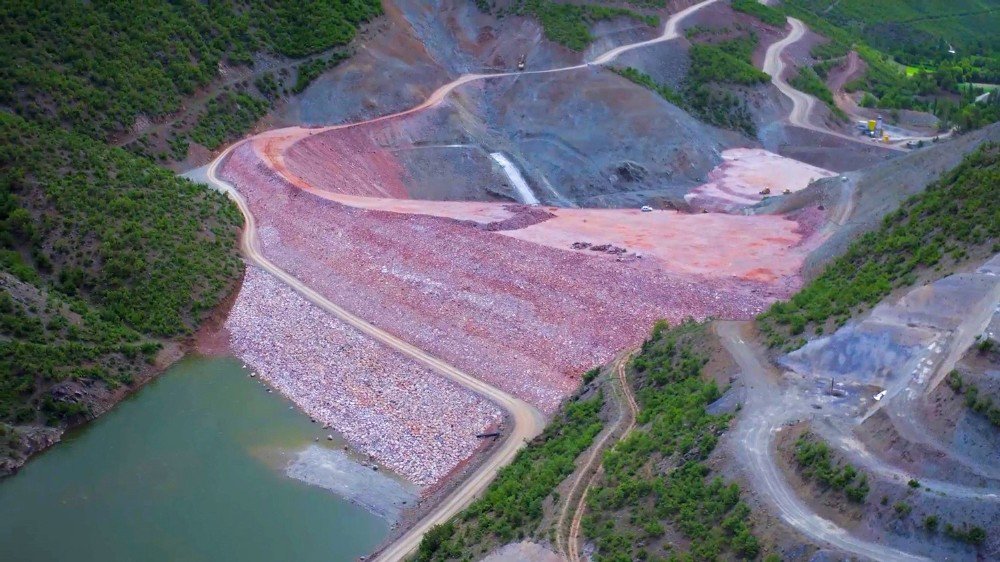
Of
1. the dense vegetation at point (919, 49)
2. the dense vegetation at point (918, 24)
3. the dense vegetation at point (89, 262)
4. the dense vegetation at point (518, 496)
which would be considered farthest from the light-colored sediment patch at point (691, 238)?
the dense vegetation at point (918, 24)

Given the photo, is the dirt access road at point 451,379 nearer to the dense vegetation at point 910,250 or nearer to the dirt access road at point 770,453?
the dirt access road at point 770,453

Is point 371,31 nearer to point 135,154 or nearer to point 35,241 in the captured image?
point 135,154

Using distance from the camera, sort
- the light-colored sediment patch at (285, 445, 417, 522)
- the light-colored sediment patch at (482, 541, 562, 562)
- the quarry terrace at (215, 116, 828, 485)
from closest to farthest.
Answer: the light-colored sediment patch at (482, 541, 562, 562) → the light-colored sediment patch at (285, 445, 417, 522) → the quarry terrace at (215, 116, 828, 485)

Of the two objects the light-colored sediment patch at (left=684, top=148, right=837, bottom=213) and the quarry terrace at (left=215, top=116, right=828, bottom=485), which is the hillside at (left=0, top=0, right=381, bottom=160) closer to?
the quarry terrace at (left=215, top=116, right=828, bottom=485)

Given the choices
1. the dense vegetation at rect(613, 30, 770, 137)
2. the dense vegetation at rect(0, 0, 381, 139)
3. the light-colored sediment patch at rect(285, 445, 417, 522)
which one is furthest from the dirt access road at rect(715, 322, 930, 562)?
the dense vegetation at rect(613, 30, 770, 137)

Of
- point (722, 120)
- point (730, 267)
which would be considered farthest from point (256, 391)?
point (722, 120)

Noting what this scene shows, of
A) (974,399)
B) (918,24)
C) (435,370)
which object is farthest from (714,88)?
(974,399)

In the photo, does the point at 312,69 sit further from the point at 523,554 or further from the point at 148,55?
the point at 523,554

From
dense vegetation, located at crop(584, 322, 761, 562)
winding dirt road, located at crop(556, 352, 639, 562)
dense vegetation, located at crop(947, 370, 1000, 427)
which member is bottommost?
winding dirt road, located at crop(556, 352, 639, 562)
